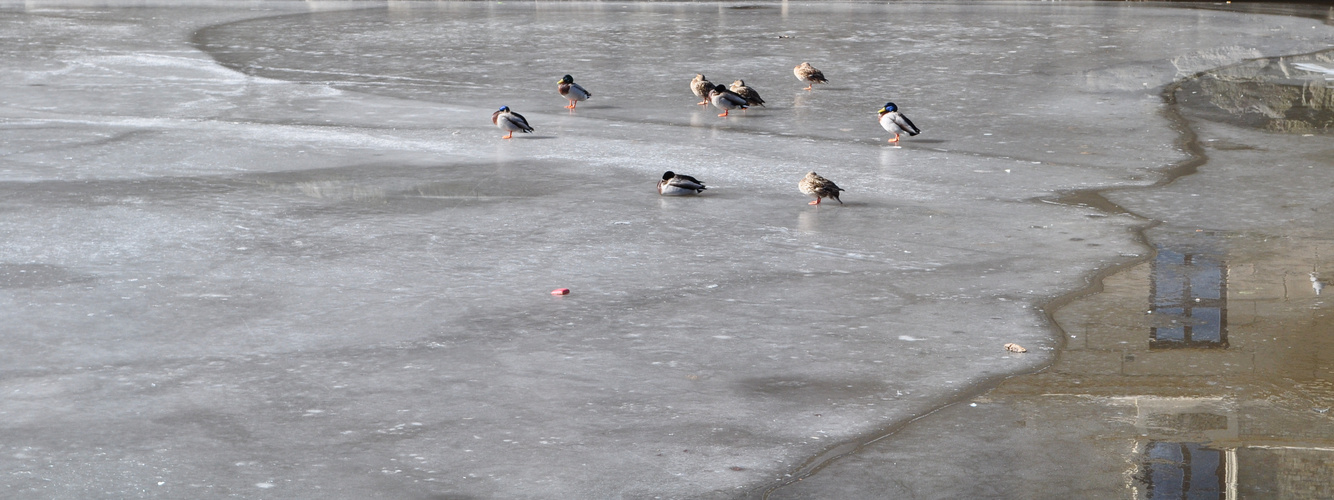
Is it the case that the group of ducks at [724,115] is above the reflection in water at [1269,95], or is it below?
above

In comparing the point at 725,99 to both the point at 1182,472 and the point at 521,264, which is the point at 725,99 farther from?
the point at 1182,472

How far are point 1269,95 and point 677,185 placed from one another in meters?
8.03

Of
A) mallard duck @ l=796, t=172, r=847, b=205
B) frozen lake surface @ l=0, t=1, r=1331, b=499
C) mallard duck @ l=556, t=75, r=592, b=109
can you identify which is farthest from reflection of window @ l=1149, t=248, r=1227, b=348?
mallard duck @ l=556, t=75, r=592, b=109

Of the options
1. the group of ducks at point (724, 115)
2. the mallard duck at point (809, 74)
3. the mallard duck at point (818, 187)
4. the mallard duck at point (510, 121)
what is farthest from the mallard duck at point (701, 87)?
the mallard duck at point (818, 187)

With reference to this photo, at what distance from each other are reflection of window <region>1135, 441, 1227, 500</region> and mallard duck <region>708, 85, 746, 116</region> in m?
8.93

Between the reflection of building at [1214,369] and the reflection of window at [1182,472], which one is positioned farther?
the reflection of building at [1214,369]

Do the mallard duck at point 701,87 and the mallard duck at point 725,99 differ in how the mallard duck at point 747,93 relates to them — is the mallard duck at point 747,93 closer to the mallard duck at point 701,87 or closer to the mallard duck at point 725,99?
the mallard duck at point 725,99

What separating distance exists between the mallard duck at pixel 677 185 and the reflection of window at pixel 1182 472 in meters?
5.09

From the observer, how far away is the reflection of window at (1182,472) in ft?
15.6

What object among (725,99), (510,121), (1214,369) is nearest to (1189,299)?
(1214,369)

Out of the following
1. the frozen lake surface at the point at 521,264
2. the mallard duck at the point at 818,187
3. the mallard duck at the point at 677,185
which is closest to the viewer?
the frozen lake surface at the point at 521,264

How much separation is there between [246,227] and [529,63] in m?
9.56

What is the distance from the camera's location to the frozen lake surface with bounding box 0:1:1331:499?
5.34 metres

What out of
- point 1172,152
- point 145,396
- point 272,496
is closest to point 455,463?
point 272,496
